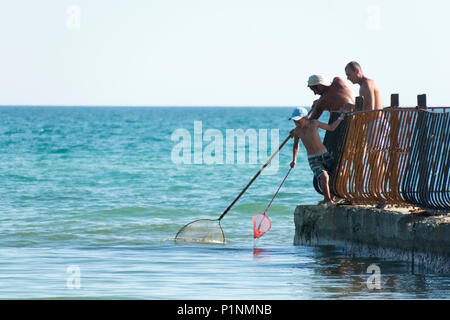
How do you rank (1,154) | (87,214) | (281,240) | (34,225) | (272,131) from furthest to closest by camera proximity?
(272,131) → (1,154) → (87,214) → (34,225) → (281,240)

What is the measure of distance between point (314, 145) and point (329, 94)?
691 millimetres

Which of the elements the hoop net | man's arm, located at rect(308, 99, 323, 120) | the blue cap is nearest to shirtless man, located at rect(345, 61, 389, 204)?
man's arm, located at rect(308, 99, 323, 120)

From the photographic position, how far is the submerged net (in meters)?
13.1

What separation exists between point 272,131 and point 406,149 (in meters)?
64.3

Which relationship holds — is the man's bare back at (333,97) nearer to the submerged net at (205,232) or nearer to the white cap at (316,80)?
the white cap at (316,80)

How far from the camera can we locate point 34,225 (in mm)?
15727

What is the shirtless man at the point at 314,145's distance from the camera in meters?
11.1

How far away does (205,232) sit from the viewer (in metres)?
13.1

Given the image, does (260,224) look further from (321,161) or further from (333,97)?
(333,97)

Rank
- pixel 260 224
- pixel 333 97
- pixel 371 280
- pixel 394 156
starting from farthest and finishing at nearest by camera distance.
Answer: pixel 260 224, pixel 333 97, pixel 394 156, pixel 371 280

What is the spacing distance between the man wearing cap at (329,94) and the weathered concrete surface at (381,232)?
1.23 meters

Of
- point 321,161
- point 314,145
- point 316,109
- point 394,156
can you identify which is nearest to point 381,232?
point 394,156
